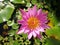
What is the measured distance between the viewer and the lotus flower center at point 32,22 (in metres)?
1.53

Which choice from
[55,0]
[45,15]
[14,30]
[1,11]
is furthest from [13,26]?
[55,0]

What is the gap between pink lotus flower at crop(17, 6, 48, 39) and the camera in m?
1.52

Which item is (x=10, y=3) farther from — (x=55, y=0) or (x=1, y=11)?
(x=55, y=0)

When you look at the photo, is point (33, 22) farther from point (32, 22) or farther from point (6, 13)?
point (6, 13)

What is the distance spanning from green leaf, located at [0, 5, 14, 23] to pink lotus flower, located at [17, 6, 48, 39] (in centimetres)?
9

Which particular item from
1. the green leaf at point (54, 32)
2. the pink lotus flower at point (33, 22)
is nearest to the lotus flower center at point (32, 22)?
the pink lotus flower at point (33, 22)

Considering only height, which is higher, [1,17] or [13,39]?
[1,17]

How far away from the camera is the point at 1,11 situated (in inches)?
61.5

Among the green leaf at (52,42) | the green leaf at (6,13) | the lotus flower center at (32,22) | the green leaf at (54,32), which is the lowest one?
the green leaf at (52,42)

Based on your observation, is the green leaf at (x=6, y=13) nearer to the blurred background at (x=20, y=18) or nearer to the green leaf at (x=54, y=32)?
the blurred background at (x=20, y=18)

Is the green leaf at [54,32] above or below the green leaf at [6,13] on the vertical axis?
below

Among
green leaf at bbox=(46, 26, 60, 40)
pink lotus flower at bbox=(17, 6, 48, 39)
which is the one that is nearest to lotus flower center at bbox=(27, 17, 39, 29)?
pink lotus flower at bbox=(17, 6, 48, 39)

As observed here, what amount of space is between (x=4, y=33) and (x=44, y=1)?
383mm

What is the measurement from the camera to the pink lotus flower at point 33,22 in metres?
1.52
